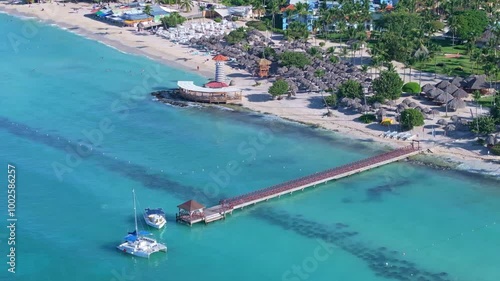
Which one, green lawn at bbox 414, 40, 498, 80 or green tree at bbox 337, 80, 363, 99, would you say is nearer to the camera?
green tree at bbox 337, 80, 363, 99

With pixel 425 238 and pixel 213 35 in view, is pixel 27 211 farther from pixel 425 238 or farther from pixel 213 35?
pixel 213 35

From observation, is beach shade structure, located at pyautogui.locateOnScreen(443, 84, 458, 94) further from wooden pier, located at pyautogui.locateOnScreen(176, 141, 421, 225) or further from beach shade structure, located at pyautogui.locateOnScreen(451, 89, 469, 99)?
wooden pier, located at pyautogui.locateOnScreen(176, 141, 421, 225)

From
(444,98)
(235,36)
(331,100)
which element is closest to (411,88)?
(444,98)

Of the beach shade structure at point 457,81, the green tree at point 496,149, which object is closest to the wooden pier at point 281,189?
the green tree at point 496,149

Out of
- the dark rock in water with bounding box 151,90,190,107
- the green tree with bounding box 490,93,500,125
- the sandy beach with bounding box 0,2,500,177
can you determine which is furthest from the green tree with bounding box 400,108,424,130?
the dark rock in water with bounding box 151,90,190,107

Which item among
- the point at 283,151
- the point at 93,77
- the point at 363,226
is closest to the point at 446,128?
the point at 283,151

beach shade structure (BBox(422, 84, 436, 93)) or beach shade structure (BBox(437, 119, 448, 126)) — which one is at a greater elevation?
beach shade structure (BBox(422, 84, 436, 93))
